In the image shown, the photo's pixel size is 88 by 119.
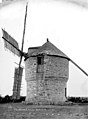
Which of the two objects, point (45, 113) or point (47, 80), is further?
point (47, 80)

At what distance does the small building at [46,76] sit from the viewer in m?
14.9

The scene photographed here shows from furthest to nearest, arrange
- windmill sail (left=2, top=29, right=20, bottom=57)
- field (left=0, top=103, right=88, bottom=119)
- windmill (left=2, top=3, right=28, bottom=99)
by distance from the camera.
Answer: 1. windmill (left=2, top=3, right=28, bottom=99)
2. windmill sail (left=2, top=29, right=20, bottom=57)
3. field (left=0, top=103, right=88, bottom=119)

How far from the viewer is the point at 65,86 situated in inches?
659

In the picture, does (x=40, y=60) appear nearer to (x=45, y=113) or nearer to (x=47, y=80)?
(x=47, y=80)

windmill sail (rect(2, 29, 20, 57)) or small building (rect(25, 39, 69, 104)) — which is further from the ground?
windmill sail (rect(2, 29, 20, 57))

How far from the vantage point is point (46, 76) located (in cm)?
1497

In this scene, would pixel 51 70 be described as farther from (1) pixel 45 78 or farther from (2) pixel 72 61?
(2) pixel 72 61

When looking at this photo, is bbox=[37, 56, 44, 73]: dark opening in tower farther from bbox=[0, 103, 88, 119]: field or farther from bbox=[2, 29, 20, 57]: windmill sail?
bbox=[0, 103, 88, 119]: field

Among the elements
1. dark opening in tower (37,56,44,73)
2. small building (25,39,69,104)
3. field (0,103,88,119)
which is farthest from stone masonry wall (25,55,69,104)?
field (0,103,88,119)

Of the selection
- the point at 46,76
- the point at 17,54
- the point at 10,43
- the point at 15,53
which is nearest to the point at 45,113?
the point at 46,76

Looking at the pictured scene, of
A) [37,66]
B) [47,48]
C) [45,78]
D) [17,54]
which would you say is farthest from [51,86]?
[17,54]

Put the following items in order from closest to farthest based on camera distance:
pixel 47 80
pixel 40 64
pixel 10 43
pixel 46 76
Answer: pixel 46 76 → pixel 47 80 → pixel 40 64 → pixel 10 43

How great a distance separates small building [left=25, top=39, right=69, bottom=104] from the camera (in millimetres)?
14938

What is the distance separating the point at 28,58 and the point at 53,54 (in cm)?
213
